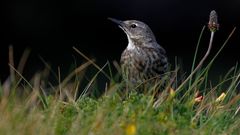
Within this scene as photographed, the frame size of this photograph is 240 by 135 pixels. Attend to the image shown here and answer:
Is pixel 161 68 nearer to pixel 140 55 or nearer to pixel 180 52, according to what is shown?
pixel 140 55

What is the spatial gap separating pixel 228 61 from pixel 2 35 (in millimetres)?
3172

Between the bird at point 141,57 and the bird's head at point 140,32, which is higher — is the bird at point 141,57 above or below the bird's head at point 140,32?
below

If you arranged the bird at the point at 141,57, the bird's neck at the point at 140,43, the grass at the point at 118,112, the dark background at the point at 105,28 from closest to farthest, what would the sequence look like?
the grass at the point at 118,112
the bird at the point at 141,57
the bird's neck at the point at 140,43
the dark background at the point at 105,28

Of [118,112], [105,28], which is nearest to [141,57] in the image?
[118,112]

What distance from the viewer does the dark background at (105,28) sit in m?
13.7

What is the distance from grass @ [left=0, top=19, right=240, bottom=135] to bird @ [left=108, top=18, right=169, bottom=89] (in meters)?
1.09

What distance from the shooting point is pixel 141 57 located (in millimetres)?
8023

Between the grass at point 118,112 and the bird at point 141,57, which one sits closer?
the grass at point 118,112

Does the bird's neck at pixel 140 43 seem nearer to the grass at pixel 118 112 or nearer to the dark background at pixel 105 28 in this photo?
the grass at pixel 118 112

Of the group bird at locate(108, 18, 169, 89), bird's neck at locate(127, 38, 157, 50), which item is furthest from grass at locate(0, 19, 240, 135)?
bird's neck at locate(127, 38, 157, 50)

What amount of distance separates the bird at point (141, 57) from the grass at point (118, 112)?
42.8 inches

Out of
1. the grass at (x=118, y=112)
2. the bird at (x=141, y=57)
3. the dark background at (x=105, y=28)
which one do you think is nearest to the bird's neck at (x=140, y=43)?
the bird at (x=141, y=57)

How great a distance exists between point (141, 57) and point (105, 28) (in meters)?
6.45

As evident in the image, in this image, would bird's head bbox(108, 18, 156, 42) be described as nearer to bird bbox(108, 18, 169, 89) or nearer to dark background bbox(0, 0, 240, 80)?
bird bbox(108, 18, 169, 89)
